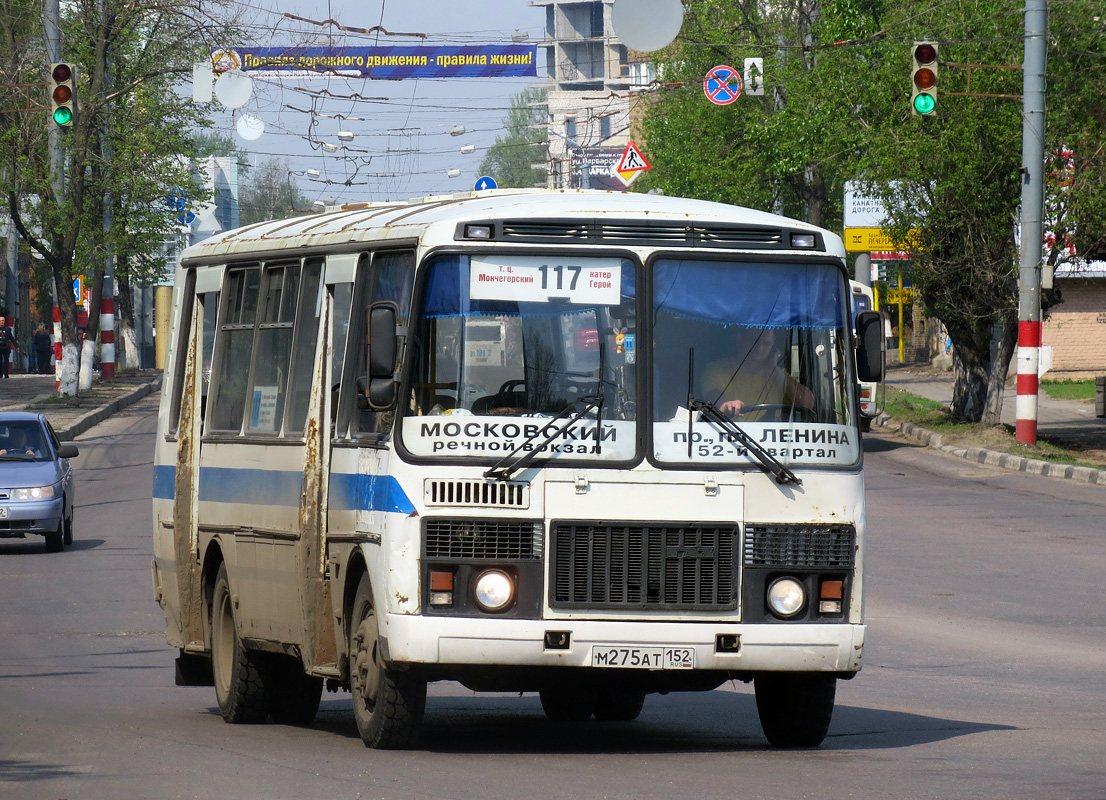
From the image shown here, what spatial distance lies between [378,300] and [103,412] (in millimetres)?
32057

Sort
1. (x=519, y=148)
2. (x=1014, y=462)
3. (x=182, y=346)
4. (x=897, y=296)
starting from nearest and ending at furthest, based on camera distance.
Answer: (x=182, y=346)
(x=1014, y=462)
(x=897, y=296)
(x=519, y=148)

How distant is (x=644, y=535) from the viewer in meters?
7.71

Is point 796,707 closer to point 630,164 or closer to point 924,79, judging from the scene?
point 924,79

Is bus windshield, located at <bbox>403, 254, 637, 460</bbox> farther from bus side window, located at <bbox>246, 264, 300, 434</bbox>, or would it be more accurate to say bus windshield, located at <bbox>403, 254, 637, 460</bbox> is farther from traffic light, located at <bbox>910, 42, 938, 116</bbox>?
traffic light, located at <bbox>910, 42, 938, 116</bbox>

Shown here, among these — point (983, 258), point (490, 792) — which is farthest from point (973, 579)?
point (983, 258)

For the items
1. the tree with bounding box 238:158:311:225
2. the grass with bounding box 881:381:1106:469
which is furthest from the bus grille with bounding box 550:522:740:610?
the tree with bounding box 238:158:311:225

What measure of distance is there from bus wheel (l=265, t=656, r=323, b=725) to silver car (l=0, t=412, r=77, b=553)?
10.8 m

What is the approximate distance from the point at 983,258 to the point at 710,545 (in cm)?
2435

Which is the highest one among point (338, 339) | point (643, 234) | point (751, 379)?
point (643, 234)

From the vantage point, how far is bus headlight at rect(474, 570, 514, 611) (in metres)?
7.62

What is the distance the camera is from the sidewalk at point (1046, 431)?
87.6ft

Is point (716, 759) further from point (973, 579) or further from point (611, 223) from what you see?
point (973, 579)

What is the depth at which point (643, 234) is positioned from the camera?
26.4 feet

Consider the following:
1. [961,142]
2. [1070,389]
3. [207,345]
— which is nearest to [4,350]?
[1070,389]
